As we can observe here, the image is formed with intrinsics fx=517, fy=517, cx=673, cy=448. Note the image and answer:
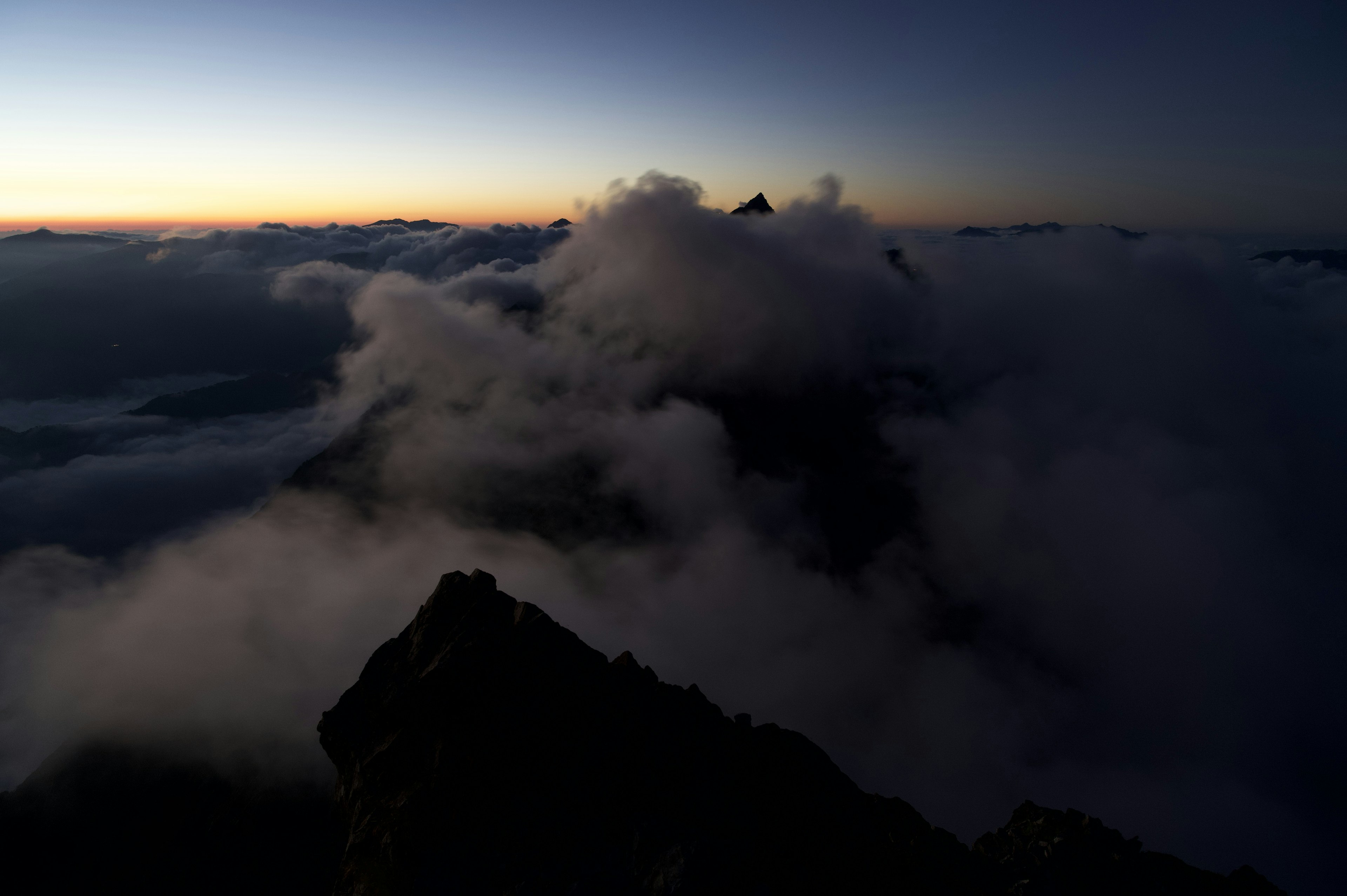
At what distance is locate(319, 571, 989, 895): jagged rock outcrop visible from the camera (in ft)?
83.5

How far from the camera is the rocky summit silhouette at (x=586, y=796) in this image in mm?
25562

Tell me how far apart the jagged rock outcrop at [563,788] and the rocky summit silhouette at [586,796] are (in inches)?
3.4

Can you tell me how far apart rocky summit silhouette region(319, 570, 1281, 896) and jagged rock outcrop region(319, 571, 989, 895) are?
9cm

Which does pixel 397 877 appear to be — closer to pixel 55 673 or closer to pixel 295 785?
pixel 295 785

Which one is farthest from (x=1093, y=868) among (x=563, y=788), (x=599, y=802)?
(x=563, y=788)

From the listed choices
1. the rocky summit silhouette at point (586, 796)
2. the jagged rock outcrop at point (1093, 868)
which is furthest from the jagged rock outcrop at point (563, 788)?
the jagged rock outcrop at point (1093, 868)

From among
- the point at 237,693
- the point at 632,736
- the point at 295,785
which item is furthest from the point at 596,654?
the point at 237,693

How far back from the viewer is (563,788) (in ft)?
90.8

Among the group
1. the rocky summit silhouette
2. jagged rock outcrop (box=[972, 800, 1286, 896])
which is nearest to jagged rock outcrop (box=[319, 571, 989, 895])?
the rocky summit silhouette

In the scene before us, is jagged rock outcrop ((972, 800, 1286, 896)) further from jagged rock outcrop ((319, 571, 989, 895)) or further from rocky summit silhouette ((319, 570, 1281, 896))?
jagged rock outcrop ((319, 571, 989, 895))

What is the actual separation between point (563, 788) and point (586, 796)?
129 cm

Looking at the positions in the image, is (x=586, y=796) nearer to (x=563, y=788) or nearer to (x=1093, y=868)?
(x=563, y=788)

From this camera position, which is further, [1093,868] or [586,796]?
[1093,868]

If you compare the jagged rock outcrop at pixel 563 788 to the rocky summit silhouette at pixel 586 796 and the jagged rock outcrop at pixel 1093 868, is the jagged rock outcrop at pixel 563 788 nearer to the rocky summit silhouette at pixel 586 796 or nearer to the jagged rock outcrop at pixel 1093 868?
the rocky summit silhouette at pixel 586 796
